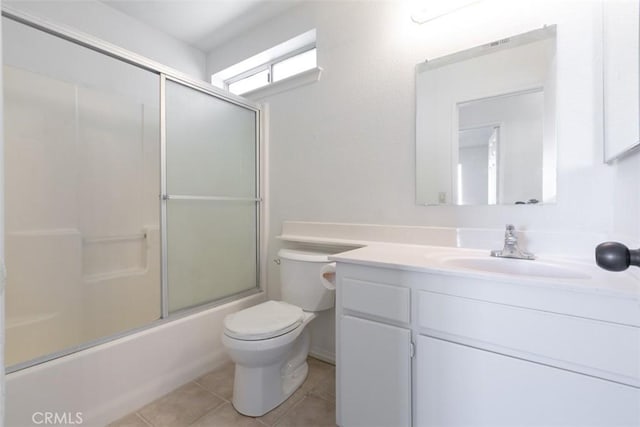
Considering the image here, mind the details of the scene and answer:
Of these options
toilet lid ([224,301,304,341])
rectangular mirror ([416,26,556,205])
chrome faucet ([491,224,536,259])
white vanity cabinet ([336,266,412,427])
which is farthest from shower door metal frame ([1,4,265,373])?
chrome faucet ([491,224,536,259])

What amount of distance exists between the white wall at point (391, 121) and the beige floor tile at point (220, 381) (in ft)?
1.95

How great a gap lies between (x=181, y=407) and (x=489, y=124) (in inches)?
82.3

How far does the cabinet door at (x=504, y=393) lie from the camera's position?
0.75 meters

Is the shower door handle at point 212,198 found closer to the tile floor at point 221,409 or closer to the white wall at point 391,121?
the white wall at point 391,121

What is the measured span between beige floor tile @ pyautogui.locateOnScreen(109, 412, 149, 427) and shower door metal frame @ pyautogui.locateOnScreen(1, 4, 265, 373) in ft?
1.24

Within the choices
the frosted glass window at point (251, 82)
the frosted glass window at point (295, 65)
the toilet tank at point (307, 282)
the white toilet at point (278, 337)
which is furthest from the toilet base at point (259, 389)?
the frosted glass window at point (251, 82)

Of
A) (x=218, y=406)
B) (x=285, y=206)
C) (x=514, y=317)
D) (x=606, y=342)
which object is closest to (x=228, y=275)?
(x=285, y=206)

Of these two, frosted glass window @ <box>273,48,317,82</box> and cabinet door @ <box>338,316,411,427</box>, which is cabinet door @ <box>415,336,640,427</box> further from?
frosted glass window @ <box>273,48,317,82</box>

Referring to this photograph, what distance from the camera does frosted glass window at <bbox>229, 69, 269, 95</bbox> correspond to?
247 centimetres

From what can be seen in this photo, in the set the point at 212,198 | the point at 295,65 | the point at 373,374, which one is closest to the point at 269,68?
the point at 295,65

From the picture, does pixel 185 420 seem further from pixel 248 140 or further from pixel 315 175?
pixel 248 140

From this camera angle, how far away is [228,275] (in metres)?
1.99

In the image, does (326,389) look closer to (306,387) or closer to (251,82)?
(306,387)

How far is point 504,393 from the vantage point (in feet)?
2.83
